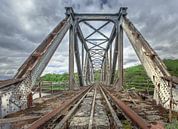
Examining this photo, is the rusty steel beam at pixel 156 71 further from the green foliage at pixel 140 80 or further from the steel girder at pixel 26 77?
the steel girder at pixel 26 77

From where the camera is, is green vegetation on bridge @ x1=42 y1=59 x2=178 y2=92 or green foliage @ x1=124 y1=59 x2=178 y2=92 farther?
green vegetation on bridge @ x1=42 y1=59 x2=178 y2=92

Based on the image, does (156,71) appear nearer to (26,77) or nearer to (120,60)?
(26,77)

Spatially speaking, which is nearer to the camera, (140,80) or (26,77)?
(26,77)

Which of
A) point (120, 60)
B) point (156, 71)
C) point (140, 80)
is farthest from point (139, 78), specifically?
point (156, 71)

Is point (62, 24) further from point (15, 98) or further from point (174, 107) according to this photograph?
point (174, 107)

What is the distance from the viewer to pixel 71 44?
16906 mm

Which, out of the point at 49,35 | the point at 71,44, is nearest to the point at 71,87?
the point at 71,44

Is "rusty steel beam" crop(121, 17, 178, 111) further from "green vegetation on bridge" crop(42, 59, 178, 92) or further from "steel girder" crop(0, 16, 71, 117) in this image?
"steel girder" crop(0, 16, 71, 117)

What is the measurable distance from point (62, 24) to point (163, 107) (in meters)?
8.54

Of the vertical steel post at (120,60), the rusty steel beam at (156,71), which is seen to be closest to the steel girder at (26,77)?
the rusty steel beam at (156,71)

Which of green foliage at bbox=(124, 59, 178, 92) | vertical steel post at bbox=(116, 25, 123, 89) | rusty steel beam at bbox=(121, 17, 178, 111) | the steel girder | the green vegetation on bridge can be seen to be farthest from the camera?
vertical steel post at bbox=(116, 25, 123, 89)

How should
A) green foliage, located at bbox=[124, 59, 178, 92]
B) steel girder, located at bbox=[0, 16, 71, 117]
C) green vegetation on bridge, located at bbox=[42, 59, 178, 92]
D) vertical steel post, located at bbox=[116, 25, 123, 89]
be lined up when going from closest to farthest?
1. steel girder, located at bbox=[0, 16, 71, 117]
2. green foliage, located at bbox=[124, 59, 178, 92]
3. green vegetation on bridge, located at bbox=[42, 59, 178, 92]
4. vertical steel post, located at bbox=[116, 25, 123, 89]

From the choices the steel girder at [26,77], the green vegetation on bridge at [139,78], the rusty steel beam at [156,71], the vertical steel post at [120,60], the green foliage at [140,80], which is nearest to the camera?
the steel girder at [26,77]

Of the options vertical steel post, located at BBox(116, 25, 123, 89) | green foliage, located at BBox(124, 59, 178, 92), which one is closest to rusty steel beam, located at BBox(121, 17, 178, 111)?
green foliage, located at BBox(124, 59, 178, 92)
